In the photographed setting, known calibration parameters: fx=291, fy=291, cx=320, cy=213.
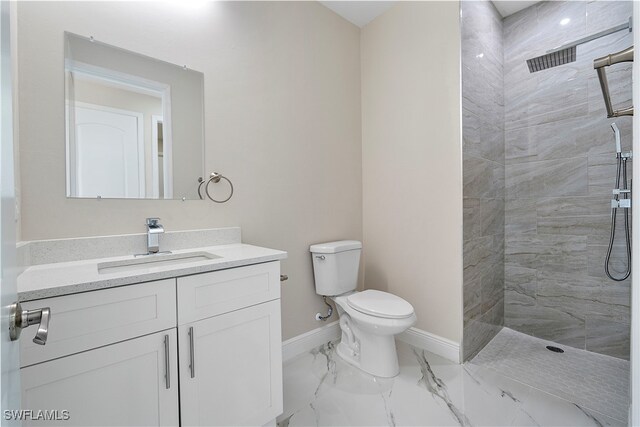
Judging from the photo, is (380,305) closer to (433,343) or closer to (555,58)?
(433,343)

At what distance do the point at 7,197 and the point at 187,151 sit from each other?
118 cm

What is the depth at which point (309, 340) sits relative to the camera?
2.14 meters

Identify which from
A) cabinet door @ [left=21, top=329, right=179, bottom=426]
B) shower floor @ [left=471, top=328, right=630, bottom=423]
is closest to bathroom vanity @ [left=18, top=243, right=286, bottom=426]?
cabinet door @ [left=21, top=329, right=179, bottom=426]

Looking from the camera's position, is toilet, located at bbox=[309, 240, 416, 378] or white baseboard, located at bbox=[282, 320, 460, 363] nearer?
toilet, located at bbox=[309, 240, 416, 378]

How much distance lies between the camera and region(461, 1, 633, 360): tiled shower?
199cm

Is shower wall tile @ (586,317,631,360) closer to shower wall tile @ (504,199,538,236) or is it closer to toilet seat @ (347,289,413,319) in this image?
shower wall tile @ (504,199,538,236)

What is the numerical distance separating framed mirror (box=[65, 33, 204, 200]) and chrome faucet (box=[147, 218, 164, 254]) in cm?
16

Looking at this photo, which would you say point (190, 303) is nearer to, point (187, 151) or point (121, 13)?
point (187, 151)

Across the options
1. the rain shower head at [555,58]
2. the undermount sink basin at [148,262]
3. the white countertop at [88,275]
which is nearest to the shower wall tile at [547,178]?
the rain shower head at [555,58]

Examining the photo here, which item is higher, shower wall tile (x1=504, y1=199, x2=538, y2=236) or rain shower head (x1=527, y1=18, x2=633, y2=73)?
rain shower head (x1=527, y1=18, x2=633, y2=73)

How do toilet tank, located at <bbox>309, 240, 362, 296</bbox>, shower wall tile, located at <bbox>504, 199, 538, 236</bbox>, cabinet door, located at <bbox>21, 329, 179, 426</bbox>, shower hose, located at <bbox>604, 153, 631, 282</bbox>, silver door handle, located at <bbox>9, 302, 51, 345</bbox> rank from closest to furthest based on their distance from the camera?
silver door handle, located at <bbox>9, 302, 51, 345</bbox>
cabinet door, located at <bbox>21, 329, 179, 426</bbox>
shower hose, located at <bbox>604, 153, 631, 282</bbox>
toilet tank, located at <bbox>309, 240, 362, 296</bbox>
shower wall tile, located at <bbox>504, 199, 538, 236</bbox>

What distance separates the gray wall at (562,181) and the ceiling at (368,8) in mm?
85

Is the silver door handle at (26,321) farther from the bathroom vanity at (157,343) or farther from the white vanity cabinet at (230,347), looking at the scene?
the white vanity cabinet at (230,347)

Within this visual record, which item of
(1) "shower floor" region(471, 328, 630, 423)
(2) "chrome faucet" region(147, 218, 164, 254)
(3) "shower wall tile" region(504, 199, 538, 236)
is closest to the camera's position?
(2) "chrome faucet" region(147, 218, 164, 254)
